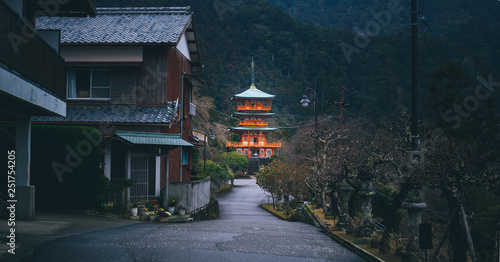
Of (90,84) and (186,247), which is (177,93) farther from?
(186,247)

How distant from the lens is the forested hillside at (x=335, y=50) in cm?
8669

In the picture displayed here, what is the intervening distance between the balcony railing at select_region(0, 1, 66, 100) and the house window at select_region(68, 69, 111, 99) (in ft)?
26.2

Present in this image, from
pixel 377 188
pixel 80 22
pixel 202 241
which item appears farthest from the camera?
pixel 377 188

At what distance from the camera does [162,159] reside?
20953 millimetres

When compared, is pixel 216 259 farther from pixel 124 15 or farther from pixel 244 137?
pixel 244 137

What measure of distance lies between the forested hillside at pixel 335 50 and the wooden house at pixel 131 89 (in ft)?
203

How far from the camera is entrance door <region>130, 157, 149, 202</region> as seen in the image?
61.8ft

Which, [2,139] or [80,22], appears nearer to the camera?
[2,139]

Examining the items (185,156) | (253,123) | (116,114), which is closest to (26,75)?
(116,114)

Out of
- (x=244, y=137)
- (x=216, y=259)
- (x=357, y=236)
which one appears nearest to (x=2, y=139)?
(x=216, y=259)

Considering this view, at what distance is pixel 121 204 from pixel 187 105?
31.5 feet

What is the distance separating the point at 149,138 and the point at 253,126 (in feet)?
223

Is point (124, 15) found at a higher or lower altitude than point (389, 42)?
lower

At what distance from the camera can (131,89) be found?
21000 millimetres
